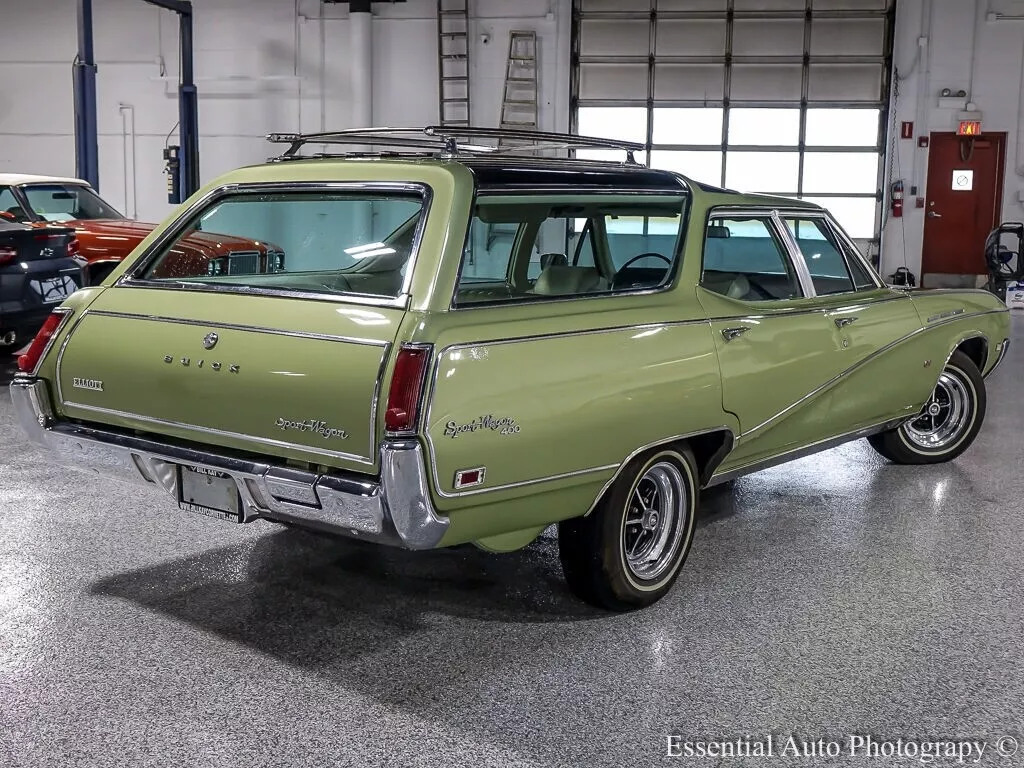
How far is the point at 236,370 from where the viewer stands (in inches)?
143

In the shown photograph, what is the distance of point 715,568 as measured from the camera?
4.70m

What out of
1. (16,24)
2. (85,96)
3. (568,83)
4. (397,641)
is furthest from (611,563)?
(16,24)

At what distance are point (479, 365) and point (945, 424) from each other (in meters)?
4.38

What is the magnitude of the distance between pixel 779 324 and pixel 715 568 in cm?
110

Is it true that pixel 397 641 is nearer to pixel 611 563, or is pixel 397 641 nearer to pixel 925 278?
pixel 611 563

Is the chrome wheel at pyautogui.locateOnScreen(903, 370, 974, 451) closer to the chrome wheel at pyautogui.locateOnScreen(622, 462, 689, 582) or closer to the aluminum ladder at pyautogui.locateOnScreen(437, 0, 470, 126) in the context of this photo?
the chrome wheel at pyautogui.locateOnScreen(622, 462, 689, 582)

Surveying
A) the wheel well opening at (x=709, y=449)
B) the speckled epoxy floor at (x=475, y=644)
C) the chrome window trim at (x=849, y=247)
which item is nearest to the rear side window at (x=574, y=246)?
the wheel well opening at (x=709, y=449)

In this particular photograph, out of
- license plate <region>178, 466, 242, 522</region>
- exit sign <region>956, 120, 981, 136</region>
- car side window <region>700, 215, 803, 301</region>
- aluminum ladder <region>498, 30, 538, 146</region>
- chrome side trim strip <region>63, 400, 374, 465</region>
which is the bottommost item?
license plate <region>178, 466, 242, 522</region>

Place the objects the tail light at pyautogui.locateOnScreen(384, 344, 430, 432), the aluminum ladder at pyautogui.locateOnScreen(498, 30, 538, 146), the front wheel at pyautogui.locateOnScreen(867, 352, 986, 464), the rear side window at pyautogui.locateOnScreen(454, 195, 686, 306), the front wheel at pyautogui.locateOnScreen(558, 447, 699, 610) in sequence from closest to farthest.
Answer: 1. the tail light at pyautogui.locateOnScreen(384, 344, 430, 432)
2. the front wheel at pyautogui.locateOnScreen(558, 447, 699, 610)
3. the rear side window at pyautogui.locateOnScreen(454, 195, 686, 306)
4. the front wheel at pyautogui.locateOnScreen(867, 352, 986, 464)
5. the aluminum ladder at pyautogui.locateOnScreen(498, 30, 538, 146)

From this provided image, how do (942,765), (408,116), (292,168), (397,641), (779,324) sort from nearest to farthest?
(942,765), (397,641), (292,168), (779,324), (408,116)

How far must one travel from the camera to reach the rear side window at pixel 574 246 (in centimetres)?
429

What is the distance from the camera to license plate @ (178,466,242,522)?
12.0 ft

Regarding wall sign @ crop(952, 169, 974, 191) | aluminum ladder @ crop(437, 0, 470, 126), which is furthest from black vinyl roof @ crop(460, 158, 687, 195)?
wall sign @ crop(952, 169, 974, 191)

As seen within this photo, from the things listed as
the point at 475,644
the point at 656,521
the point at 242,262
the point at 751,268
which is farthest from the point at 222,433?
the point at 242,262
